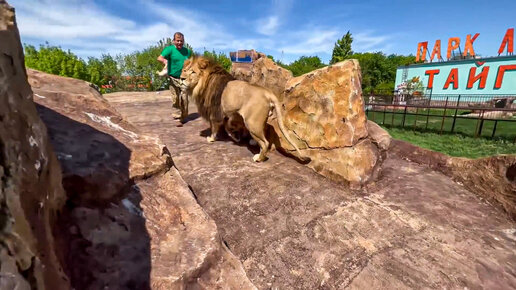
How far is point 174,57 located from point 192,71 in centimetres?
84

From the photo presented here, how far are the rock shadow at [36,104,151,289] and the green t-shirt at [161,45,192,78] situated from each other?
3.68 m

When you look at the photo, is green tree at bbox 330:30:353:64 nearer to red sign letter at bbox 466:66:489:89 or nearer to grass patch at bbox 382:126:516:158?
red sign letter at bbox 466:66:489:89

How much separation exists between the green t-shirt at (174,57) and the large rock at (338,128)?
264 cm

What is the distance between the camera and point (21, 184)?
2.77 feet

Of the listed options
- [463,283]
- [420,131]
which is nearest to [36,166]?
[463,283]

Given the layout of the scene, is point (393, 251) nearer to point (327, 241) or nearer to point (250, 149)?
point (327, 241)

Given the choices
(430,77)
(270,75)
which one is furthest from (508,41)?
(270,75)

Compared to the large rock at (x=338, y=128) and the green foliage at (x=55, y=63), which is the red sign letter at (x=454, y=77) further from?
the green foliage at (x=55, y=63)

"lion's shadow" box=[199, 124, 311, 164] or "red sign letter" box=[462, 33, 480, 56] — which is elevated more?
"red sign letter" box=[462, 33, 480, 56]

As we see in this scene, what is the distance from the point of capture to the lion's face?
4.76 meters

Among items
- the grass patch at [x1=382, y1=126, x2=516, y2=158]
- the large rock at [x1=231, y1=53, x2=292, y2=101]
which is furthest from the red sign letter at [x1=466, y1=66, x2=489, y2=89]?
the large rock at [x1=231, y1=53, x2=292, y2=101]

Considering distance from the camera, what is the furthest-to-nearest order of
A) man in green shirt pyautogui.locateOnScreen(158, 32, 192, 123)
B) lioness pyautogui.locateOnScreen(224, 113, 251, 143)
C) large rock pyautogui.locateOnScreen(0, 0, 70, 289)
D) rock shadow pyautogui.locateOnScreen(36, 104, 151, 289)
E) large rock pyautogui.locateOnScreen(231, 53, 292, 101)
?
large rock pyautogui.locateOnScreen(231, 53, 292, 101) → man in green shirt pyautogui.locateOnScreen(158, 32, 192, 123) → lioness pyautogui.locateOnScreen(224, 113, 251, 143) → rock shadow pyautogui.locateOnScreen(36, 104, 151, 289) → large rock pyautogui.locateOnScreen(0, 0, 70, 289)

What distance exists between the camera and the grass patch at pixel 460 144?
764 centimetres

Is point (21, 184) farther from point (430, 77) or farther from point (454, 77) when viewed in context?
point (430, 77)
